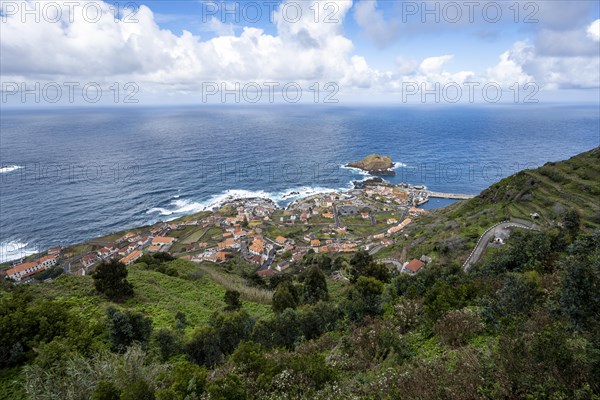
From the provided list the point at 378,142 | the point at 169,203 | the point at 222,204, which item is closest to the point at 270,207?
the point at 222,204

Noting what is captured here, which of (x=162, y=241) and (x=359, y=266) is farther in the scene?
(x=162, y=241)

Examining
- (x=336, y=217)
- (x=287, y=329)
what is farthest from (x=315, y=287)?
(x=336, y=217)

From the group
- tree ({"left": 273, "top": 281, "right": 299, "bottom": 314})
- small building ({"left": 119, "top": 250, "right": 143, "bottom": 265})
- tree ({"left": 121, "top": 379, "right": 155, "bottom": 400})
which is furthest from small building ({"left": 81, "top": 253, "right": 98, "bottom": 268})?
tree ({"left": 121, "top": 379, "right": 155, "bottom": 400})

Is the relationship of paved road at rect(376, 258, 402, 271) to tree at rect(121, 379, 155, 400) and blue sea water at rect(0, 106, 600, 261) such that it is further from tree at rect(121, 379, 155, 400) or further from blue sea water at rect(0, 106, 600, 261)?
blue sea water at rect(0, 106, 600, 261)

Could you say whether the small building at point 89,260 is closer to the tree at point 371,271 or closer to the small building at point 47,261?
the small building at point 47,261

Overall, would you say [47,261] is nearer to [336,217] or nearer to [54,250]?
[54,250]

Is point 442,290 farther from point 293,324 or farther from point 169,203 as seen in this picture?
point 169,203

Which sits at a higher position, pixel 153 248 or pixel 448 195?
pixel 448 195
